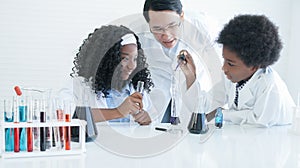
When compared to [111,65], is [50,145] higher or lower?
lower

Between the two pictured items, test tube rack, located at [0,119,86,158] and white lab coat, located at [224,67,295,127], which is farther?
white lab coat, located at [224,67,295,127]

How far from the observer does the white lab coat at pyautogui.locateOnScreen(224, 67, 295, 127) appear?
1.44 metres

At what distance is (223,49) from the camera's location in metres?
1.56

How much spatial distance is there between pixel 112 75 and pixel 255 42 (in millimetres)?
604

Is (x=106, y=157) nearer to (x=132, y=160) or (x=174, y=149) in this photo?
(x=132, y=160)

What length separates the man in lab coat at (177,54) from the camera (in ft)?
4.69

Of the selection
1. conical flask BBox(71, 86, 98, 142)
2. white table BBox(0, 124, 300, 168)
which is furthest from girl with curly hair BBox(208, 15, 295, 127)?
conical flask BBox(71, 86, 98, 142)

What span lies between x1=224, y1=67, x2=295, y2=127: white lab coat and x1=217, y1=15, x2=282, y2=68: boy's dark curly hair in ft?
0.18

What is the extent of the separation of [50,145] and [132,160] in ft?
0.73

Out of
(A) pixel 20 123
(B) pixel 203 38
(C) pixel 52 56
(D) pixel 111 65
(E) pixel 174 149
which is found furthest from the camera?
(C) pixel 52 56

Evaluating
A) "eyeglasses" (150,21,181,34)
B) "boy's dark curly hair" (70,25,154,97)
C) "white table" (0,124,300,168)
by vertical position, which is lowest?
"white table" (0,124,300,168)

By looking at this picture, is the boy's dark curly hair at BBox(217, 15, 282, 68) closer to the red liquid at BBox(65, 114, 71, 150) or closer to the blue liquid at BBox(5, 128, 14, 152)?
the red liquid at BBox(65, 114, 71, 150)

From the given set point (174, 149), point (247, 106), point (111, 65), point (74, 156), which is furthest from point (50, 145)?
point (247, 106)

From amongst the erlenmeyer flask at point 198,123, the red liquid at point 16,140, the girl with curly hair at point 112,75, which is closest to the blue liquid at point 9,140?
the red liquid at point 16,140
